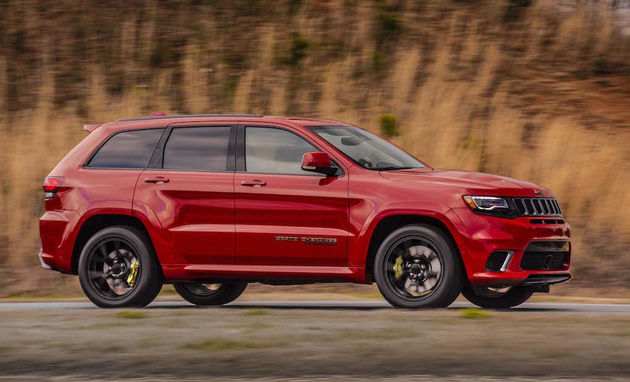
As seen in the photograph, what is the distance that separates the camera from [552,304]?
1212cm

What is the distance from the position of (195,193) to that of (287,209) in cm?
92

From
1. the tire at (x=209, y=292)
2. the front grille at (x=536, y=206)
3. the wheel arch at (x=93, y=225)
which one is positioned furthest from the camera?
the tire at (x=209, y=292)

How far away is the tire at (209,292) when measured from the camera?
39.9 ft

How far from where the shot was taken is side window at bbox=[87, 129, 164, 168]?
36.4ft

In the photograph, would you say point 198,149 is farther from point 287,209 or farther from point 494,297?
point 494,297

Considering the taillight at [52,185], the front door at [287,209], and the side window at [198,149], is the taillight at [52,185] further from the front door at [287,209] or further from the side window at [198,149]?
the front door at [287,209]

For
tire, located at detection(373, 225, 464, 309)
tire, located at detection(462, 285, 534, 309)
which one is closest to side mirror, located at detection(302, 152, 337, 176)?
tire, located at detection(373, 225, 464, 309)

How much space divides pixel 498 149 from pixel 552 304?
7352mm

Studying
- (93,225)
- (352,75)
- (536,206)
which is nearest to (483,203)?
(536,206)

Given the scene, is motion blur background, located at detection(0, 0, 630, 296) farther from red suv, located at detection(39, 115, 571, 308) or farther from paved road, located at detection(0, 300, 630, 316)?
red suv, located at detection(39, 115, 571, 308)

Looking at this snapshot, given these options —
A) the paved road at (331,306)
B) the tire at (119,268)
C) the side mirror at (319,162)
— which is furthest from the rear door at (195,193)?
the paved road at (331,306)

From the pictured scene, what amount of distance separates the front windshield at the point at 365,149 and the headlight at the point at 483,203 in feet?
3.22

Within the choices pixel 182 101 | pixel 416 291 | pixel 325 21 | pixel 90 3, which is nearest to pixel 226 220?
pixel 416 291

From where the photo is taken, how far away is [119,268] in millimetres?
10961
